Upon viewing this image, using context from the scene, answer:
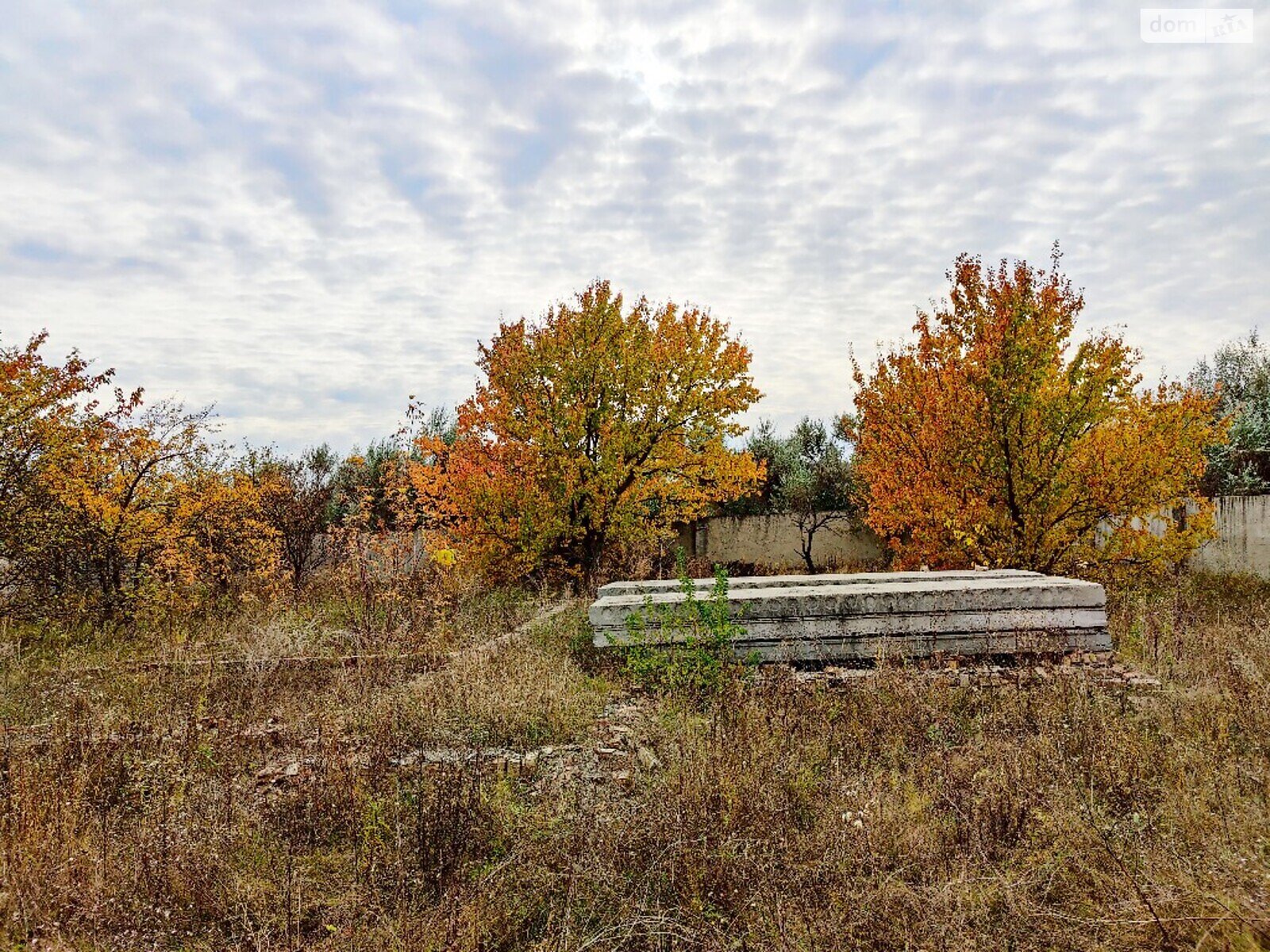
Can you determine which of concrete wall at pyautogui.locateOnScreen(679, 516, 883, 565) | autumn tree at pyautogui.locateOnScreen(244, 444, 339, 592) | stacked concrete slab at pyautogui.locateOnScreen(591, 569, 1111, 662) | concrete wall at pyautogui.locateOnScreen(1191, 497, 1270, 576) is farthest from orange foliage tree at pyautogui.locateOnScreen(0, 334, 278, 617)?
concrete wall at pyautogui.locateOnScreen(1191, 497, 1270, 576)

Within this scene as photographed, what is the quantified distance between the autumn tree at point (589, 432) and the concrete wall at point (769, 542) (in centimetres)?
734

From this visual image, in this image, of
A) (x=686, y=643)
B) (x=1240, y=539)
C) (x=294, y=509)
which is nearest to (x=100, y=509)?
(x=294, y=509)

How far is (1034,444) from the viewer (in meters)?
9.90

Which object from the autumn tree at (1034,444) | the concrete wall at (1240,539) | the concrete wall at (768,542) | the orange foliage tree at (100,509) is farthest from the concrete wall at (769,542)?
the orange foliage tree at (100,509)

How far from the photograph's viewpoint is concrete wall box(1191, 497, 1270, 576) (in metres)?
14.0

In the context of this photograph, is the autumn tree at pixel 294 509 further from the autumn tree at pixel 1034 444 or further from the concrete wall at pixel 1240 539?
the concrete wall at pixel 1240 539

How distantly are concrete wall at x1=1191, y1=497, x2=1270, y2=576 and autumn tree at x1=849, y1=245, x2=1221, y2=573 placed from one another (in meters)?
4.99

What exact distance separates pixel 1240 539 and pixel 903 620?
11.5 m

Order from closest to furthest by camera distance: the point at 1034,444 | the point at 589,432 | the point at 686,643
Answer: the point at 686,643 < the point at 1034,444 < the point at 589,432

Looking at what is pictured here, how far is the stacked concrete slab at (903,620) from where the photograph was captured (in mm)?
6551

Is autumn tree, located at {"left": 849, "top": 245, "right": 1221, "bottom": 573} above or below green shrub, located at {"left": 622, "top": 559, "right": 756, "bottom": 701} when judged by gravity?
above

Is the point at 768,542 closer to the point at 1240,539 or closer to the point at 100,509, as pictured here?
the point at 1240,539

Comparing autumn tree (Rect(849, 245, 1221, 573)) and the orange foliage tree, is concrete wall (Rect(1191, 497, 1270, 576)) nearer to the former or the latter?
autumn tree (Rect(849, 245, 1221, 573))

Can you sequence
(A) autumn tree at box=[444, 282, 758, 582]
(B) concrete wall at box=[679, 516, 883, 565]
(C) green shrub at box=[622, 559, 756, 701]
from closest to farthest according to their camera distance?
(C) green shrub at box=[622, 559, 756, 701], (A) autumn tree at box=[444, 282, 758, 582], (B) concrete wall at box=[679, 516, 883, 565]
